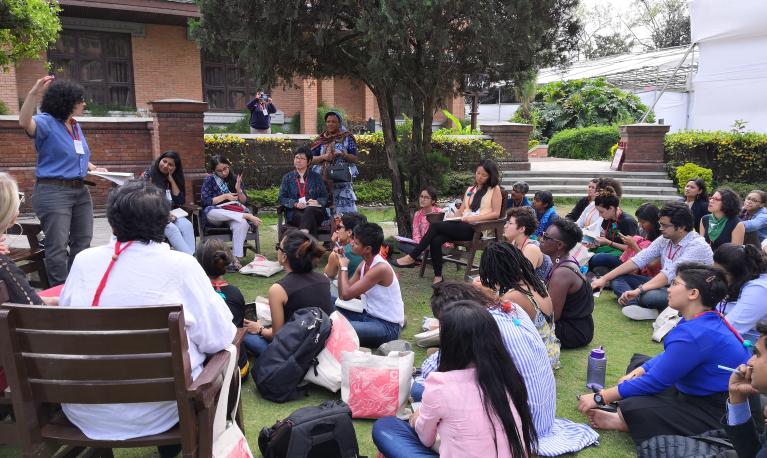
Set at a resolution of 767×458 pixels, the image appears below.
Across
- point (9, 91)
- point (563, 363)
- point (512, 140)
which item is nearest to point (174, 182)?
point (563, 363)

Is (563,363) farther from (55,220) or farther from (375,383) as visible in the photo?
(55,220)

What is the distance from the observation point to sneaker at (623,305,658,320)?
18.4 ft

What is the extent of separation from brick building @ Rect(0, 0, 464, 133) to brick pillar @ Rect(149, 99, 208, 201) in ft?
18.9

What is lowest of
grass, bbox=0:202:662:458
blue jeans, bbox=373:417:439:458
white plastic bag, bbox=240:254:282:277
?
grass, bbox=0:202:662:458

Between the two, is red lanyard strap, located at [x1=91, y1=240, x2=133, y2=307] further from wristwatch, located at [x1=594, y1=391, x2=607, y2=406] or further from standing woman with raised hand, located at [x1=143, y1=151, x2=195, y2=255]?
standing woman with raised hand, located at [x1=143, y1=151, x2=195, y2=255]

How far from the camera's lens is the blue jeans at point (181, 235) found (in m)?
6.40

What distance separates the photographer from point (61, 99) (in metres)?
4.91

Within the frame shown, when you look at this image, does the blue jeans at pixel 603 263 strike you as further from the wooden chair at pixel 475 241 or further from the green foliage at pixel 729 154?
the green foliage at pixel 729 154

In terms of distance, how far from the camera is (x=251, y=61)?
277 inches

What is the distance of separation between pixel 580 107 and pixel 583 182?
10483 millimetres

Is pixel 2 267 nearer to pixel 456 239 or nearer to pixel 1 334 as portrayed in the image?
pixel 1 334

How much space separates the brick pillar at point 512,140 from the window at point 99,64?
9.82m

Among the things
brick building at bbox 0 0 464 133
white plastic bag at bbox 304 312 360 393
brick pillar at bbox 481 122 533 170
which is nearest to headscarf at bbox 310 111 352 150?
white plastic bag at bbox 304 312 360 393

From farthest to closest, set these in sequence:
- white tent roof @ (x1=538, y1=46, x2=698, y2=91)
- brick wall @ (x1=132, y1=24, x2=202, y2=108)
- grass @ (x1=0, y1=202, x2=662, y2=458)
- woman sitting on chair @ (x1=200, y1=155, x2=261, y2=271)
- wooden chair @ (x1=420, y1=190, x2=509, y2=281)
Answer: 1. white tent roof @ (x1=538, y1=46, x2=698, y2=91)
2. brick wall @ (x1=132, y1=24, x2=202, y2=108)
3. woman sitting on chair @ (x1=200, y1=155, x2=261, y2=271)
4. wooden chair @ (x1=420, y1=190, x2=509, y2=281)
5. grass @ (x1=0, y1=202, x2=662, y2=458)
